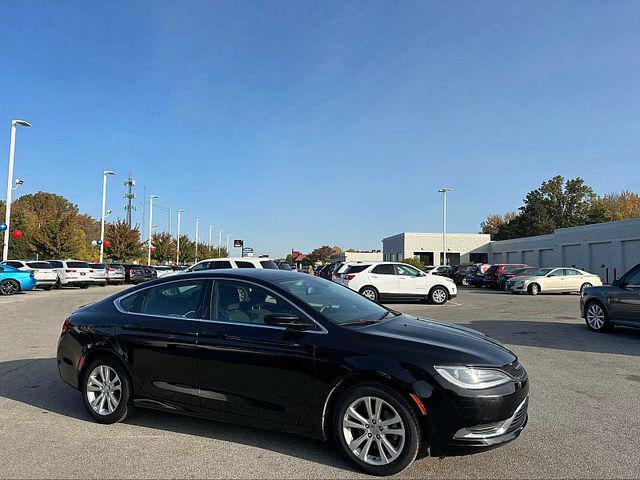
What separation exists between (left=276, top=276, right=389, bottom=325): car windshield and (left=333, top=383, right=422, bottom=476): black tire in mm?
654

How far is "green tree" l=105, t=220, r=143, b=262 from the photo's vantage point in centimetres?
5550

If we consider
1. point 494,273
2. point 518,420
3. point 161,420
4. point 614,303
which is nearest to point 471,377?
point 518,420

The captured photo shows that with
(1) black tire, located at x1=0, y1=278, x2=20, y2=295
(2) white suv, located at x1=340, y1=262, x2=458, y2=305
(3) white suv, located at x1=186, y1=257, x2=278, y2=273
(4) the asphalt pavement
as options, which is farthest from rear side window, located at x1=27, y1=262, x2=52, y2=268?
(4) the asphalt pavement

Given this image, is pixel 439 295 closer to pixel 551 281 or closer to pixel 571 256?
pixel 551 281

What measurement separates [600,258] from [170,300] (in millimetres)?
Answer: 40290

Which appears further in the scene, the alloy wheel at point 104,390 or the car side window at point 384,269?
the car side window at point 384,269

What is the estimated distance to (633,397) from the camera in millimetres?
6191

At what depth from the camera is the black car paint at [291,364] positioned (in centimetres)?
397

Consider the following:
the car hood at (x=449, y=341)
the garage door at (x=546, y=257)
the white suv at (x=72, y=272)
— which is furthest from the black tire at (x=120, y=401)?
the garage door at (x=546, y=257)

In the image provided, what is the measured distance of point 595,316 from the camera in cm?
1177

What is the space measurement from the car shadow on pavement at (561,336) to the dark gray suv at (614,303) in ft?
0.96

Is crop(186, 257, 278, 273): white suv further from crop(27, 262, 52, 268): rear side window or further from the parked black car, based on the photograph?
the parked black car

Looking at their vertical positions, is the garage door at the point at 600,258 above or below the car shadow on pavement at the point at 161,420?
above

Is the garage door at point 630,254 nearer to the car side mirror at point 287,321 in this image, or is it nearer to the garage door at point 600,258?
the garage door at point 600,258
